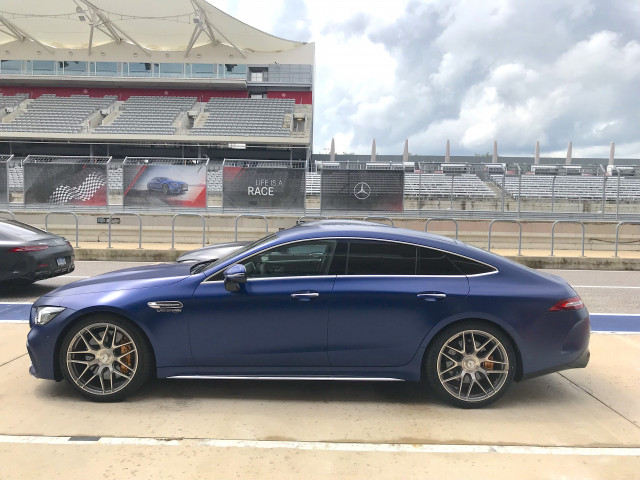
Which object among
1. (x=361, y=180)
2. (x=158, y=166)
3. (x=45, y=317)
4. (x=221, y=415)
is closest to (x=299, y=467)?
(x=221, y=415)

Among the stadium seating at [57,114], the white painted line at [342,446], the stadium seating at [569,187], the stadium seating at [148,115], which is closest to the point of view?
the white painted line at [342,446]

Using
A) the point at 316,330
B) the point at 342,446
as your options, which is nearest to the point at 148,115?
the point at 316,330

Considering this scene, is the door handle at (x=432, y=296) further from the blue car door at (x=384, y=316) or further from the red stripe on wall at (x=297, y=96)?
the red stripe on wall at (x=297, y=96)

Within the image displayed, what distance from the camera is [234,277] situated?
400cm

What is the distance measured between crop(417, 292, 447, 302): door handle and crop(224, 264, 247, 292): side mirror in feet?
4.63

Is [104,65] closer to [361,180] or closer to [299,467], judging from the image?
[361,180]

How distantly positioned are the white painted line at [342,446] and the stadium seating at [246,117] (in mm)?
40213

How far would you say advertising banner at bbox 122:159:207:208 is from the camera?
58.4 ft

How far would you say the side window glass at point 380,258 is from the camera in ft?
13.8

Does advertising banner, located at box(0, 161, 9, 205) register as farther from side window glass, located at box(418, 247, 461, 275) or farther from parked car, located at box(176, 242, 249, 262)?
side window glass, located at box(418, 247, 461, 275)

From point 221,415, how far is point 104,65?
173 feet

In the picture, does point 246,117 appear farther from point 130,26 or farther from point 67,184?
point 67,184

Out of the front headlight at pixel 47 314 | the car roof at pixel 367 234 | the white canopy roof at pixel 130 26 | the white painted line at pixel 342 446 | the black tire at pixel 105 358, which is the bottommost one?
the white painted line at pixel 342 446

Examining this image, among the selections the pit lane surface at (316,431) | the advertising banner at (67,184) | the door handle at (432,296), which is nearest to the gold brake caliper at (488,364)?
the pit lane surface at (316,431)
